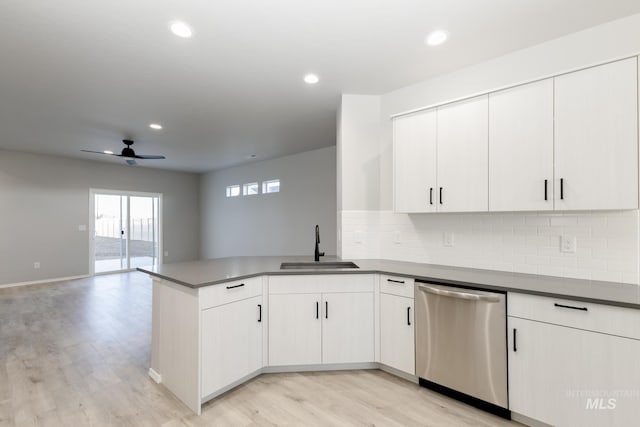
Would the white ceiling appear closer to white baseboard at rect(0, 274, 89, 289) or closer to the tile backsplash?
the tile backsplash

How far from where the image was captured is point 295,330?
8.25 ft

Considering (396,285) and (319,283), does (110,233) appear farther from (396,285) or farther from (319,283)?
(396,285)

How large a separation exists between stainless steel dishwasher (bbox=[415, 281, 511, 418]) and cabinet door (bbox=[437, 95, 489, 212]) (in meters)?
0.75

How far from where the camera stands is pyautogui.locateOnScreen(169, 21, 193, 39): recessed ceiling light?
204 centimetres

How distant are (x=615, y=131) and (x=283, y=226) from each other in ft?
18.3

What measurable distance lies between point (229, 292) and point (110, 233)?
22.3 ft

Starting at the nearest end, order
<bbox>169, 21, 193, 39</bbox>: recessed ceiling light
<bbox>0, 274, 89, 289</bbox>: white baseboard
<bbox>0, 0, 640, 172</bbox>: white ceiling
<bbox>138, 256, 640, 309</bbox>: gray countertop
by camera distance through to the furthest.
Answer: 1. <bbox>138, 256, 640, 309</bbox>: gray countertop
2. <bbox>0, 0, 640, 172</bbox>: white ceiling
3. <bbox>169, 21, 193, 39</bbox>: recessed ceiling light
4. <bbox>0, 274, 89, 289</bbox>: white baseboard

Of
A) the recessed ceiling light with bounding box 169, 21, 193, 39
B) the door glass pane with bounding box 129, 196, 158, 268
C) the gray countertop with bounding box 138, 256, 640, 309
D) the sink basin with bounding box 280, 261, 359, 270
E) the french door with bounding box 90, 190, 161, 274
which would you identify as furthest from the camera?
the door glass pane with bounding box 129, 196, 158, 268

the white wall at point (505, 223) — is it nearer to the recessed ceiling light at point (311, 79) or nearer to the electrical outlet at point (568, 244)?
the electrical outlet at point (568, 244)

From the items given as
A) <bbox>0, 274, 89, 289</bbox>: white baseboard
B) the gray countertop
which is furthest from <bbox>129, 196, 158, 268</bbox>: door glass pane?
the gray countertop

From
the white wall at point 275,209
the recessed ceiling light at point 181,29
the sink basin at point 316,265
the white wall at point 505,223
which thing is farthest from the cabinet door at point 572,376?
the white wall at point 275,209

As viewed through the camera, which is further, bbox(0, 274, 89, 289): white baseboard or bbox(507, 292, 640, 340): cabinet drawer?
bbox(0, 274, 89, 289): white baseboard

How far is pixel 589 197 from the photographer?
6.19 feet

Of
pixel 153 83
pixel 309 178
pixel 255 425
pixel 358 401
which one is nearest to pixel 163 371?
pixel 255 425
